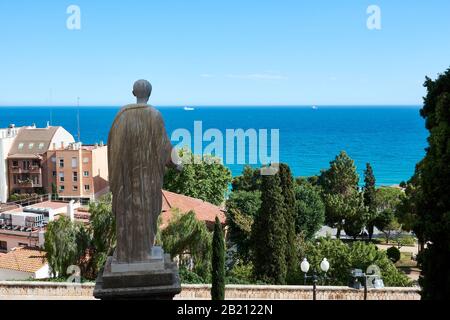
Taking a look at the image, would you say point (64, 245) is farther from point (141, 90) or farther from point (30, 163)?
point (30, 163)

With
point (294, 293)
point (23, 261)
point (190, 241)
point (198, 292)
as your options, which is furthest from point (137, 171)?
point (23, 261)

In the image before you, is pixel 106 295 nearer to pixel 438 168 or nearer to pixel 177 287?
pixel 177 287

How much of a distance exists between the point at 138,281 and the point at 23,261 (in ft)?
63.5

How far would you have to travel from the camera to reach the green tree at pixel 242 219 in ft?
98.9

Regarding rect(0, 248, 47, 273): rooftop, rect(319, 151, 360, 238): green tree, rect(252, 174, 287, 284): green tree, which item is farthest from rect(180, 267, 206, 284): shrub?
rect(319, 151, 360, 238): green tree

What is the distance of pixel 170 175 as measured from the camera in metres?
42.7

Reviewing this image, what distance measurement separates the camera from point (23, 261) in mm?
23688

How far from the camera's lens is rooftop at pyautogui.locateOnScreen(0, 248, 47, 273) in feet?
75.1

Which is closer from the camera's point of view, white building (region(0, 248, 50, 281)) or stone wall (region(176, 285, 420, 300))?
stone wall (region(176, 285, 420, 300))

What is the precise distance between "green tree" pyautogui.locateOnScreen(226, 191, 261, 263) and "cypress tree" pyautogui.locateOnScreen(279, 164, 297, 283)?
232 centimetres

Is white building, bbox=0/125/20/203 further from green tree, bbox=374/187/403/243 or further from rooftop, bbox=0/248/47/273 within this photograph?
green tree, bbox=374/187/403/243

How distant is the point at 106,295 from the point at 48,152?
53.2 metres
